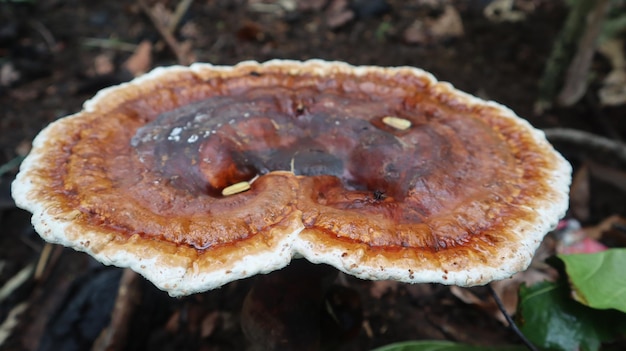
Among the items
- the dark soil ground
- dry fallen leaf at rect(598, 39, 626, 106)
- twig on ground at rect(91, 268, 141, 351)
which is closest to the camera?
twig on ground at rect(91, 268, 141, 351)

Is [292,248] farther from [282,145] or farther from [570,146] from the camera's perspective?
[570,146]

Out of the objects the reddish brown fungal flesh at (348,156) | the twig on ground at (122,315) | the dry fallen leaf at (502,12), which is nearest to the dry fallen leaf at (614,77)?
the dry fallen leaf at (502,12)

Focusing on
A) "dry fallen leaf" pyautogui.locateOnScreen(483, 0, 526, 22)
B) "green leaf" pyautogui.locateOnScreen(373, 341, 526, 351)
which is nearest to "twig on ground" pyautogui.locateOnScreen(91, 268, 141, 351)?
"green leaf" pyautogui.locateOnScreen(373, 341, 526, 351)

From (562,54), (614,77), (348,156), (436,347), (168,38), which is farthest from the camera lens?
(168,38)

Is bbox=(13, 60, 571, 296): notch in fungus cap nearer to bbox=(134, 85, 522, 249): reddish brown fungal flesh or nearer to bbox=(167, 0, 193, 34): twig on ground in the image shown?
bbox=(134, 85, 522, 249): reddish brown fungal flesh

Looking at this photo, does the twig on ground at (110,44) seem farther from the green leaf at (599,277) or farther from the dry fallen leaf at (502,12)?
the green leaf at (599,277)

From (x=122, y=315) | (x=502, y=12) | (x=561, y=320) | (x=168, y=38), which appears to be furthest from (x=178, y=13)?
(x=561, y=320)

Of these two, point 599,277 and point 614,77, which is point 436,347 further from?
point 614,77
